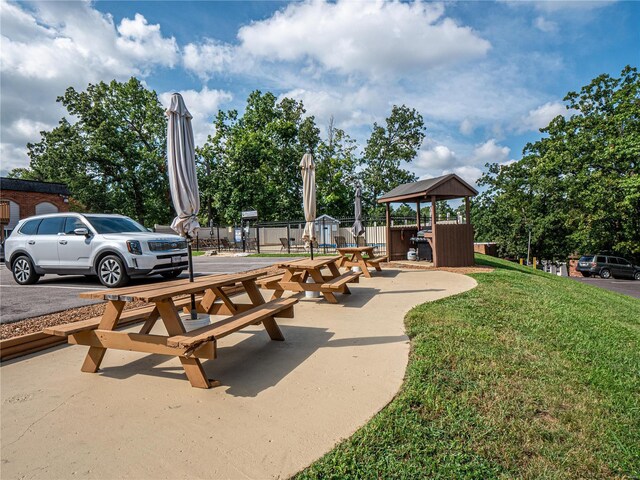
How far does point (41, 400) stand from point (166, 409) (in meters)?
1.15

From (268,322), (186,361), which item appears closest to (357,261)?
(268,322)

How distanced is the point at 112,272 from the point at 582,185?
109ft

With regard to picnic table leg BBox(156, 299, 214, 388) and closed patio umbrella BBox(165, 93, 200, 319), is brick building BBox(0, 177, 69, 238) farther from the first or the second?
picnic table leg BBox(156, 299, 214, 388)

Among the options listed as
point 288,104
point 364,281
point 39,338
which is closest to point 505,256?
point 288,104

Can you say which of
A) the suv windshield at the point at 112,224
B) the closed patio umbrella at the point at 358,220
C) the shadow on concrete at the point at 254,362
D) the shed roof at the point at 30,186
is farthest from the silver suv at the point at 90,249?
the shed roof at the point at 30,186

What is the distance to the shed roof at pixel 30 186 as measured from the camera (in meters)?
23.0

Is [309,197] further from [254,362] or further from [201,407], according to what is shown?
[201,407]

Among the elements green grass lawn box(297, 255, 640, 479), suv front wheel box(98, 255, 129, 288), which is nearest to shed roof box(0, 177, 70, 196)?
suv front wheel box(98, 255, 129, 288)

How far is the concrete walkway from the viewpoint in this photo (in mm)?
2119

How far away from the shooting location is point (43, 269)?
7.91 metres

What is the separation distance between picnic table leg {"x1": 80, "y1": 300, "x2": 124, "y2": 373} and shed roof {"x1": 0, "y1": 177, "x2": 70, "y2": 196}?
26854 mm

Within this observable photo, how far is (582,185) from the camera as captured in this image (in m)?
28.2

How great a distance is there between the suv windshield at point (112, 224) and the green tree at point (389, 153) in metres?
31.6

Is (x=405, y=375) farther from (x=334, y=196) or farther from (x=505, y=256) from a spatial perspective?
(x=505, y=256)
